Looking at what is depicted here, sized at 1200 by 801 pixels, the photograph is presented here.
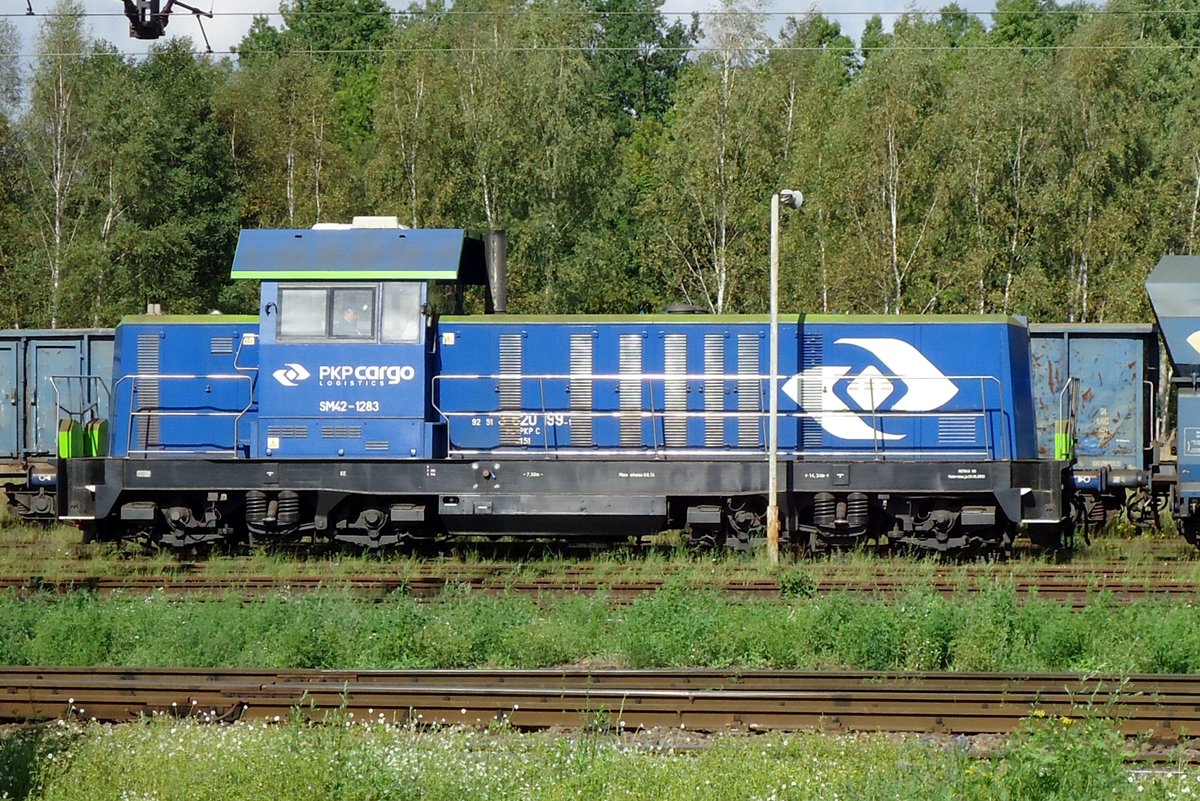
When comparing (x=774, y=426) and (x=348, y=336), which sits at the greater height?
(x=348, y=336)

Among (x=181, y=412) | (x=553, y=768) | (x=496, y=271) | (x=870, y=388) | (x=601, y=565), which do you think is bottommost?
(x=553, y=768)

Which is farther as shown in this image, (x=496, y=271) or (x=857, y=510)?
(x=496, y=271)

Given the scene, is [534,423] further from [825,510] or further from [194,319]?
[194,319]

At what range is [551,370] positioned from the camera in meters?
16.2

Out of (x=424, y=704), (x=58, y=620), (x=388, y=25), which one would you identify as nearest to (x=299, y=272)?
(x=58, y=620)

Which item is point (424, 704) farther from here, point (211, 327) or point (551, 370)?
point (211, 327)

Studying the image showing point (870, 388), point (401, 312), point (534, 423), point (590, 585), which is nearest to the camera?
point (590, 585)

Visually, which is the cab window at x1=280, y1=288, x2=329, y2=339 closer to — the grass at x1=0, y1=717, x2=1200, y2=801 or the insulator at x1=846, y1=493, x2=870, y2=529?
the insulator at x1=846, y1=493, x2=870, y2=529

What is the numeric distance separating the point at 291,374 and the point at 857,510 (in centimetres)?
721

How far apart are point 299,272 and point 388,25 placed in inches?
2569

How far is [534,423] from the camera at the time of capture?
16141 millimetres

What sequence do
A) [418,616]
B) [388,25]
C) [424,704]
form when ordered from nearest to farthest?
[424,704] → [418,616] → [388,25]

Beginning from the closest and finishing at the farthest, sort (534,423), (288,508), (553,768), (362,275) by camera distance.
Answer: (553,768)
(362,275)
(288,508)
(534,423)

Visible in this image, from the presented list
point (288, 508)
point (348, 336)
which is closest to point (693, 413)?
point (348, 336)
